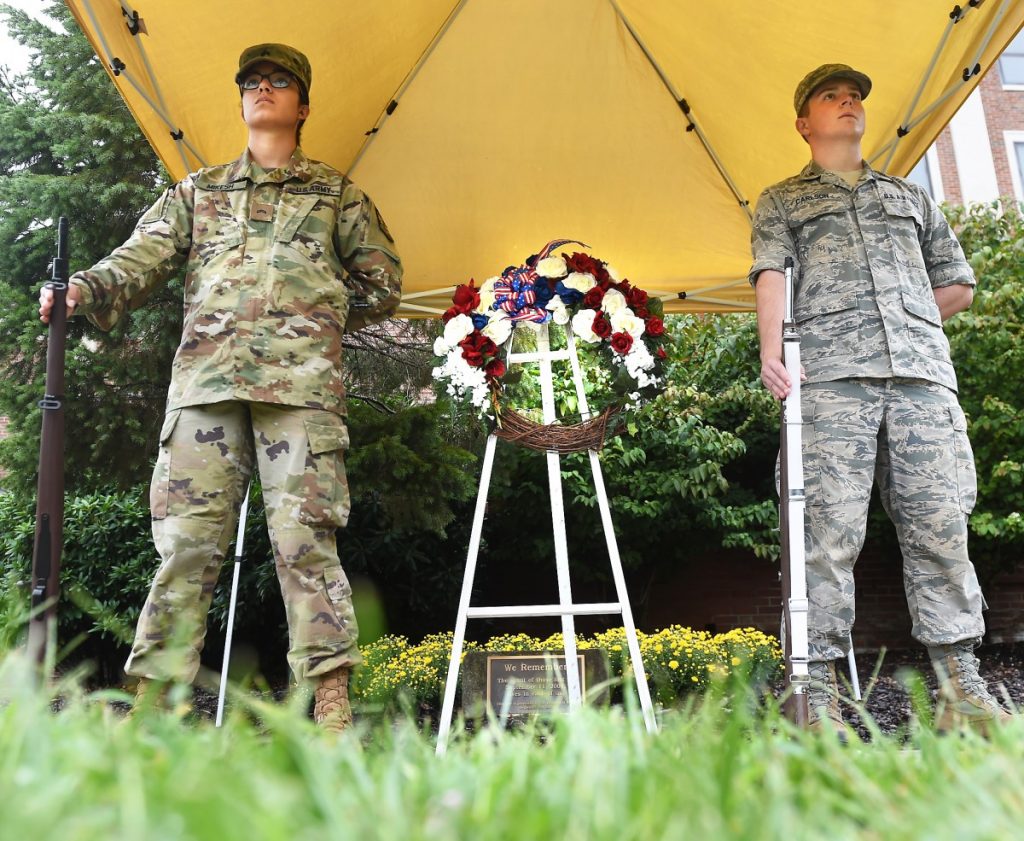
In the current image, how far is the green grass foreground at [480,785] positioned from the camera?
70cm

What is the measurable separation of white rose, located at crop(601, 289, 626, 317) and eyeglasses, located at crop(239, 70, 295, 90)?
1350 mm

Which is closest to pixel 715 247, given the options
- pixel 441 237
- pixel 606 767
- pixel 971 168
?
pixel 441 237

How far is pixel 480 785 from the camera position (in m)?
0.90

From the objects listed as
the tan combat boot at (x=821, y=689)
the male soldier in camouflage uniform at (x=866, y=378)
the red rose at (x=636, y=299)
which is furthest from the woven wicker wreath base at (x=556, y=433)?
the tan combat boot at (x=821, y=689)

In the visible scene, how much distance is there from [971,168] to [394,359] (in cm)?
1015

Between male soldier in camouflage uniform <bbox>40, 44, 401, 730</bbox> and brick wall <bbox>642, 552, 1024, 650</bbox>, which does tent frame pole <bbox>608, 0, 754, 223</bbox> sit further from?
brick wall <bbox>642, 552, 1024, 650</bbox>

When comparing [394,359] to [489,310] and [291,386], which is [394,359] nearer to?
[489,310]

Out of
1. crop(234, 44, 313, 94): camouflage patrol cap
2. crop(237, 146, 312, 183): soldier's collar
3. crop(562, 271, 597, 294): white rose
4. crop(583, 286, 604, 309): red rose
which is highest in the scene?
crop(234, 44, 313, 94): camouflage patrol cap

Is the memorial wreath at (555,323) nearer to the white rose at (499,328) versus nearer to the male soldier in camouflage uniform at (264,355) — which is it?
the white rose at (499,328)

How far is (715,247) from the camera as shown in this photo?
4816 mm

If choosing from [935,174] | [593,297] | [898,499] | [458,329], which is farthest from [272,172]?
[935,174]

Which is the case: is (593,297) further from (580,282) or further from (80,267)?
(80,267)

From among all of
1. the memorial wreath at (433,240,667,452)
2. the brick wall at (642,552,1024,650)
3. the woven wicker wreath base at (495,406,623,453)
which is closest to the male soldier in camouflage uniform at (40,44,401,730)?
the memorial wreath at (433,240,667,452)

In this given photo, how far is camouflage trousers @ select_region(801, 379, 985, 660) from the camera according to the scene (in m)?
2.83
